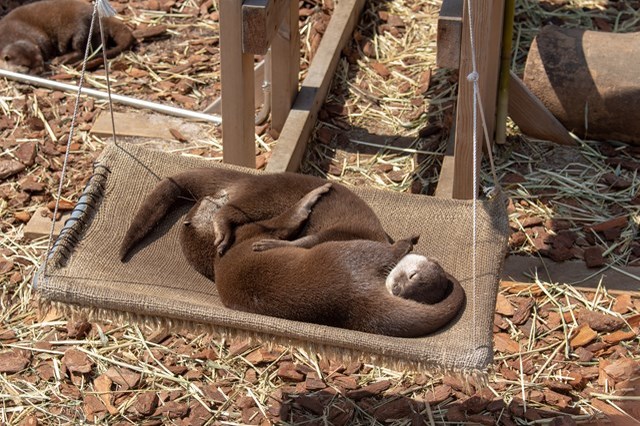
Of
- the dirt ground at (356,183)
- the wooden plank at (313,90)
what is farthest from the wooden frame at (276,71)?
the dirt ground at (356,183)

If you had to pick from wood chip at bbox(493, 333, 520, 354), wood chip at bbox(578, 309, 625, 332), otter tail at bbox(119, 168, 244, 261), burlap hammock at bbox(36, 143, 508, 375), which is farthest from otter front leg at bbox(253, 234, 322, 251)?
wood chip at bbox(578, 309, 625, 332)

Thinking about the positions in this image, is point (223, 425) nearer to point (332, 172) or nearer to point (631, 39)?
point (332, 172)

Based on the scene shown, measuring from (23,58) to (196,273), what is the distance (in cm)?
290

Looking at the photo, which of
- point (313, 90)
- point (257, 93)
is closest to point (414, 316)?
point (313, 90)

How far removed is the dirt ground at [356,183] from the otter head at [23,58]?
0.10m

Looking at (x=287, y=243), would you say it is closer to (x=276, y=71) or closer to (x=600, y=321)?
(x=600, y=321)

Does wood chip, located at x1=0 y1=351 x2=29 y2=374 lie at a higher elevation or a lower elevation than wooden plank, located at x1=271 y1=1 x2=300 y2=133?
lower

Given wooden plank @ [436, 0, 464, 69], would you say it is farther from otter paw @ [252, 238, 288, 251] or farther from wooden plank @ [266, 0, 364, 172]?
wooden plank @ [266, 0, 364, 172]

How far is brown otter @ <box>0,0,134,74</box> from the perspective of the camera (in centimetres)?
557

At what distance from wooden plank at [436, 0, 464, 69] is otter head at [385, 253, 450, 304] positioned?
3.11 feet

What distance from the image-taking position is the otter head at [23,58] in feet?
17.9

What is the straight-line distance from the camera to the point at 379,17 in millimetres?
5891

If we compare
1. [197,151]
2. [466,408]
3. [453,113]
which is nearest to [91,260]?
[466,408]

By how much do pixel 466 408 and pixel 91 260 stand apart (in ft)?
4.82
